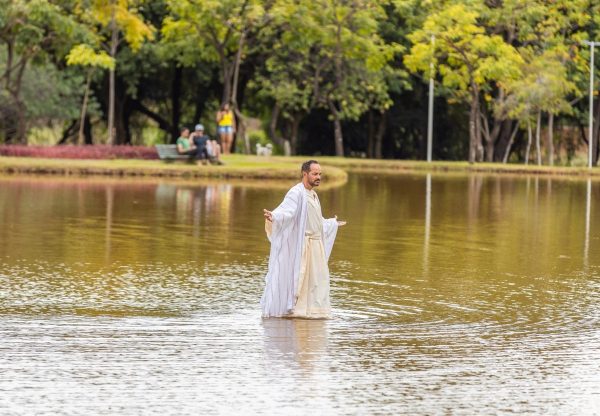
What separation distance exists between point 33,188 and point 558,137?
3735 cm

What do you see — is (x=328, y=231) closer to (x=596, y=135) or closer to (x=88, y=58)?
(x=88, y=58)

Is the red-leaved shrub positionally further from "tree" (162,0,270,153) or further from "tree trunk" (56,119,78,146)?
"tree trunk" (56,119,78,146)

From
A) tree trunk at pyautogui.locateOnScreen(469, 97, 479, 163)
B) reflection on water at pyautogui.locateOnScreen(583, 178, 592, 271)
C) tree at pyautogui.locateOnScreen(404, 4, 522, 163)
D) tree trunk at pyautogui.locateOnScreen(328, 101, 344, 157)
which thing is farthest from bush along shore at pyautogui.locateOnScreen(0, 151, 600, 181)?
tree trunk at pyautogui.locateOnScreen(328, 101, 344, 157)

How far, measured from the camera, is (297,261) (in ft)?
43.2

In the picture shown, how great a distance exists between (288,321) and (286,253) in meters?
0.58

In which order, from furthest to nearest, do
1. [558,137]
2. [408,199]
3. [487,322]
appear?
1. [558,137]
2. [408,199]
3. [487,322]

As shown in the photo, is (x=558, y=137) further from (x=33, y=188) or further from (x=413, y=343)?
(x=413, y=343)

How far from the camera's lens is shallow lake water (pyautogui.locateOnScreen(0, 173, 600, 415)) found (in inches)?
389

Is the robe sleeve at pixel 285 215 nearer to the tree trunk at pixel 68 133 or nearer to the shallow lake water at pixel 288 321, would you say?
the shallow lake water at pixel 288 321

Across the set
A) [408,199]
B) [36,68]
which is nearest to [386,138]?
[36,68]

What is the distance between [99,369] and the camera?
10617mm

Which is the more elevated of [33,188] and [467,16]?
[467,16]

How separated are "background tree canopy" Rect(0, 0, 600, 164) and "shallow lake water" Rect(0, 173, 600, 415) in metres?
26.8

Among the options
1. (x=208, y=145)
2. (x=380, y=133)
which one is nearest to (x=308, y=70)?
(x=380, y=133)
